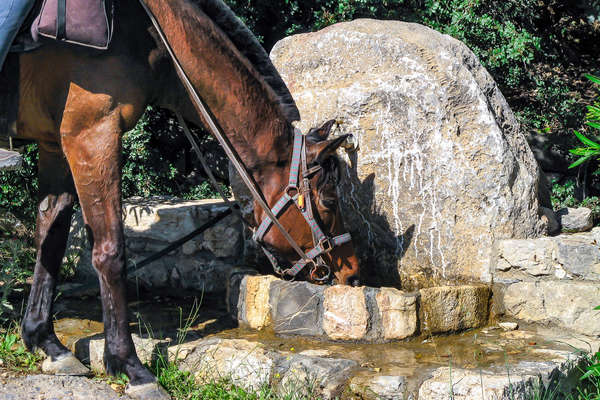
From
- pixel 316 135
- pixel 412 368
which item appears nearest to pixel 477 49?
pixel 316 135

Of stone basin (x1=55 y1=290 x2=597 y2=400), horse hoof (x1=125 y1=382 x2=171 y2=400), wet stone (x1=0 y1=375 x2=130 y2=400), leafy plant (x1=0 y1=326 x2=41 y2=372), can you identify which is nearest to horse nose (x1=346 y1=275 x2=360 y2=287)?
stone basin (x1=55 y1=290 x2=597 y2=400)

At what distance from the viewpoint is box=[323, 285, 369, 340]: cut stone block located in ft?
12.4

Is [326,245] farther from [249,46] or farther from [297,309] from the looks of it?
[249,46]

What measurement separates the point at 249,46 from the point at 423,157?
4.78 ft

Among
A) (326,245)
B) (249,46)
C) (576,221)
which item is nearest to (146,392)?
(326,245)

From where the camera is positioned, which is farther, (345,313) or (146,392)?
(345,313)

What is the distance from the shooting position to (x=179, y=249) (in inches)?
207

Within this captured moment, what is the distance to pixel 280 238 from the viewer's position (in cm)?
380

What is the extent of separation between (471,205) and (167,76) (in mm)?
2128

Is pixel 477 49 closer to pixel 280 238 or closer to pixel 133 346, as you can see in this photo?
pixel 280 238

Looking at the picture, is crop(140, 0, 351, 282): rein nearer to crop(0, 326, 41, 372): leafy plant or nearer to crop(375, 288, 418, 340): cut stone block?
crop(375, 288, 418, 340): cut stone block

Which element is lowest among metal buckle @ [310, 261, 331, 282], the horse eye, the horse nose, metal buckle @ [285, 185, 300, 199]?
the horse nose

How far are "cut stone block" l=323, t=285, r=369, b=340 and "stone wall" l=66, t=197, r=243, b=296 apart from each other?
1372 millimetres

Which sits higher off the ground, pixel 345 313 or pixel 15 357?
pixel 345 313
